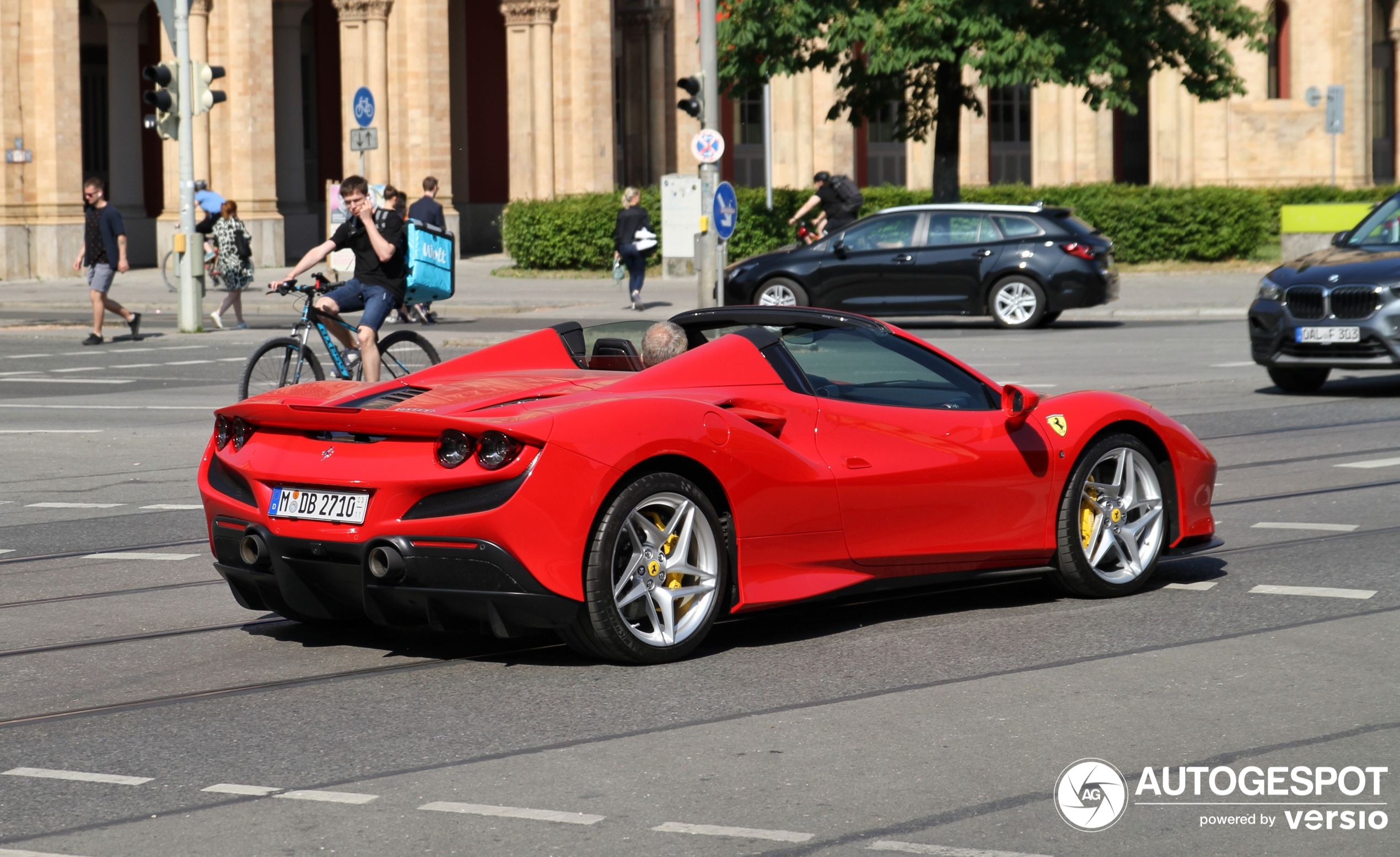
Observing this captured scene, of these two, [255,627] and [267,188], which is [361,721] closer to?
[255,627]

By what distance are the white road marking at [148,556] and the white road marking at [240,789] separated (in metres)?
4.01

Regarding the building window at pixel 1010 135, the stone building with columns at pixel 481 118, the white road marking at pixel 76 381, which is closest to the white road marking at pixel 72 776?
the white road marking at pixel 76 381

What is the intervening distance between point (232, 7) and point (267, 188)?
3599 mm

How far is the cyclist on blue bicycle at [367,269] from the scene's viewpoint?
14.1 meters

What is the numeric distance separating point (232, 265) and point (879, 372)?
1896 cm

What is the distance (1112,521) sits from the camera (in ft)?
25.2

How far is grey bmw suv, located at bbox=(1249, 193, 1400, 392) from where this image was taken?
1501 centimetres

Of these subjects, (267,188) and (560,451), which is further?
(267,188)

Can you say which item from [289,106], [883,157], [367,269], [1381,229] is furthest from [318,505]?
[883,157]

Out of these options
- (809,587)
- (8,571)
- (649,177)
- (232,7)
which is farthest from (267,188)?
(809,587)

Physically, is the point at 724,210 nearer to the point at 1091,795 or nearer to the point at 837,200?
the point at 837,200

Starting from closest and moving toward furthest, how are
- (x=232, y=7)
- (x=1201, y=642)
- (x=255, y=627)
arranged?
(x=1201, y=642) → (x=255, y=627) → (x=232, y=7)

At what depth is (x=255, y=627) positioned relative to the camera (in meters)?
7.32

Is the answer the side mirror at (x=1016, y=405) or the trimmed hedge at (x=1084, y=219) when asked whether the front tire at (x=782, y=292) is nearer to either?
the trimmed hedge at (x=1084, y=219)
